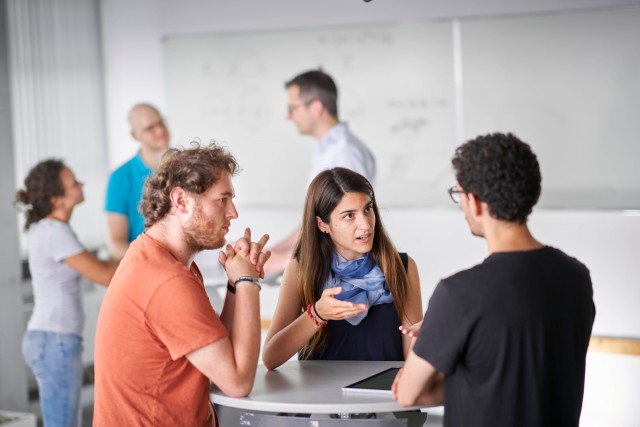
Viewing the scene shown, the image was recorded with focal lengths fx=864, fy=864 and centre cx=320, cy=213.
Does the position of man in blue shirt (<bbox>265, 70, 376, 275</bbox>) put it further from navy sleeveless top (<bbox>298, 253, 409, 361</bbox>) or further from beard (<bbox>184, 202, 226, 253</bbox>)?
beard (<bbox>184, 202, 226, 253</bbox>)

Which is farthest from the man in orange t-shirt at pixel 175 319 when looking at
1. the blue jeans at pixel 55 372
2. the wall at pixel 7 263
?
the wall at pixel 7 263

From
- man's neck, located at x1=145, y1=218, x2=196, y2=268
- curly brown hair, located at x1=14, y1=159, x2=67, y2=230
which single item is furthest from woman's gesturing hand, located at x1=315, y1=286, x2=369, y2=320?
curly brown hair, located at x1=14, y1=159, x2=67, y2=230

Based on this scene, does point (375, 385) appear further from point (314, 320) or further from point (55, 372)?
point (55, 372)

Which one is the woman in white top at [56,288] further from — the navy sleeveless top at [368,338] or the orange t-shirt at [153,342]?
the orange t-shirt at [153,342]

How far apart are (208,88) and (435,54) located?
5.30ft

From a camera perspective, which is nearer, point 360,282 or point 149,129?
point 360,282

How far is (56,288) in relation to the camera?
385cm

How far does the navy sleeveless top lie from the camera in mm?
2777

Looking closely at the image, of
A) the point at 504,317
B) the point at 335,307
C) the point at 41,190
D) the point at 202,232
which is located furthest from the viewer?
the point at 41,190

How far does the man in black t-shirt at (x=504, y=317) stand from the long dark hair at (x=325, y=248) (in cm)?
81

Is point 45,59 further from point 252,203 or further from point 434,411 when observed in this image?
point 434,411

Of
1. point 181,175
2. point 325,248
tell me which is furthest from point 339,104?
point 181,175

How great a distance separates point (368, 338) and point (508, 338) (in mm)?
953

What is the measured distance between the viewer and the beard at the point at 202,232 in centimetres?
224
